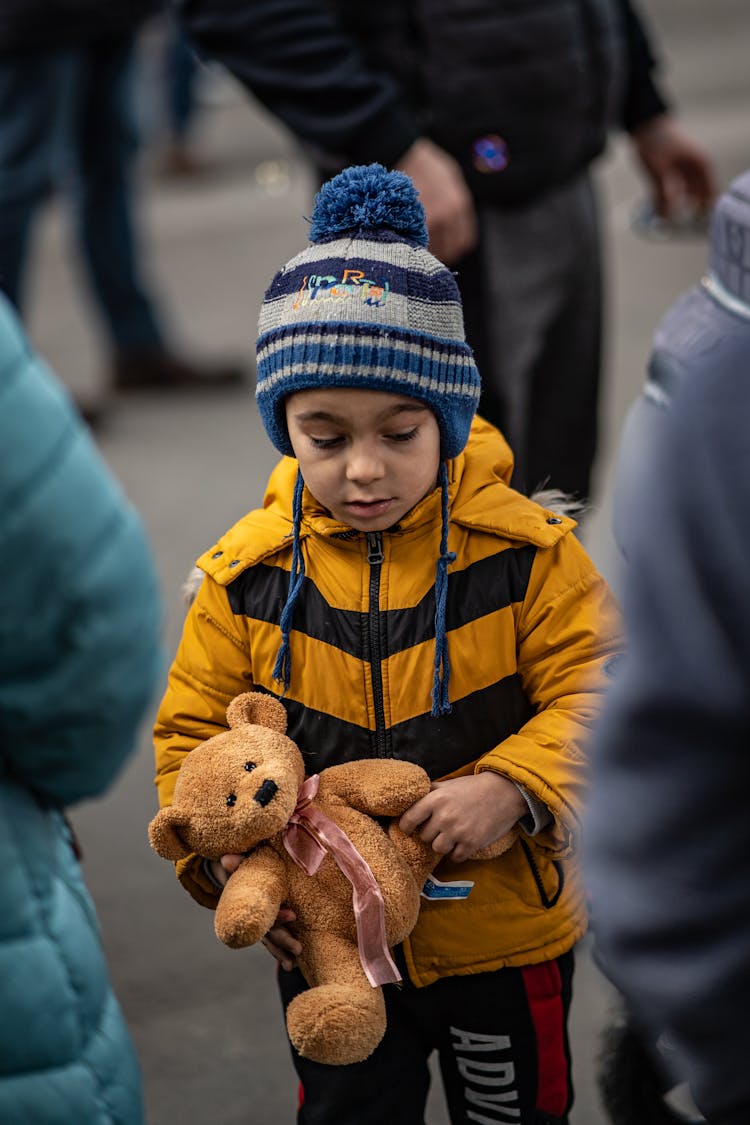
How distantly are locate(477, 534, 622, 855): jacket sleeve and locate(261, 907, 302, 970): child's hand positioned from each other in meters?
0.26

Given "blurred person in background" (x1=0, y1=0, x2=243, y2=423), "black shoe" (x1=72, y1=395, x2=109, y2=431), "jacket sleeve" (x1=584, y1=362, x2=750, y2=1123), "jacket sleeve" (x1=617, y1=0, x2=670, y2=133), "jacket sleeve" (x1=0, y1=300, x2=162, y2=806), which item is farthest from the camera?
"black shoe" (x1=72, y1=395, x2=109, y2=431)

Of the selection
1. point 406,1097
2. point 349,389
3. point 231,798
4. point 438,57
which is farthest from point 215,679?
point 438,57

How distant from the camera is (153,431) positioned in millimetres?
5398

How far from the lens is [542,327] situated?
8.97ft

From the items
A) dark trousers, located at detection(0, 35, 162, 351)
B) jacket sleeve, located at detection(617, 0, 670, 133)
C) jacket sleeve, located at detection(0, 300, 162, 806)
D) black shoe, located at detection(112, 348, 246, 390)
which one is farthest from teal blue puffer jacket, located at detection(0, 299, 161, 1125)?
black shoe, located at detection(112, 348, 246, 390)

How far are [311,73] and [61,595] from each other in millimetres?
1435

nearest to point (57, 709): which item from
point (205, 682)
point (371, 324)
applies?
point (205, 682)

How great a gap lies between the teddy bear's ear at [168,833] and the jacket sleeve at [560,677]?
0.33 meters

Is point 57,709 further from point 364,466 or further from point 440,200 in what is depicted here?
point 440,200

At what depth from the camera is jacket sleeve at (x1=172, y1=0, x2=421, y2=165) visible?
2.51 metres

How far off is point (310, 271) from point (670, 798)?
0.90 metres

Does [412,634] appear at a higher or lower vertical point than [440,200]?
lower

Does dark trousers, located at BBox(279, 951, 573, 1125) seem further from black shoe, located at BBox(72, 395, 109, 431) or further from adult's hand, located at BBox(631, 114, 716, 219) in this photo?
black shoe, located at BBox(72, 395, 109, 431)

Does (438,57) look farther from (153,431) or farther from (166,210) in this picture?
(166,210)
